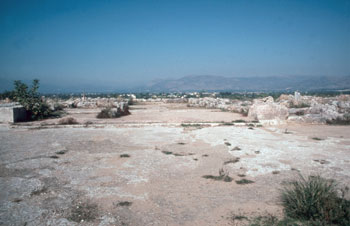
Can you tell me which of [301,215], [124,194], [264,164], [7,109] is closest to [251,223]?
[301,215]

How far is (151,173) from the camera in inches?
261

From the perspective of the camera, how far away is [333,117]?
1664cm

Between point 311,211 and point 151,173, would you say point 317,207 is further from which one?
point 151,173

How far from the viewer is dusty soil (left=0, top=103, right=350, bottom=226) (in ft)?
14.6

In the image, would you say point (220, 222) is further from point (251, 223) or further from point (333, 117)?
point (333, 117)

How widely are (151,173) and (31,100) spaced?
667 inches

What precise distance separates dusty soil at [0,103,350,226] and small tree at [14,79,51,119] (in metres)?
8.15

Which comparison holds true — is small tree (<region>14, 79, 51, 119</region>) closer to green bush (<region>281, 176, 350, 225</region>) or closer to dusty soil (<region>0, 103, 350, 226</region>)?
dusty soil (<region>0, 103, 350, 226</region>)

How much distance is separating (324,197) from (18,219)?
5.25 meters

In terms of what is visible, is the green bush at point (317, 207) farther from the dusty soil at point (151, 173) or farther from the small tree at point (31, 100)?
the small tree at point (31, 100)

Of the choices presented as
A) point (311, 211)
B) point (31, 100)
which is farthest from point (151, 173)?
point (31, 100)

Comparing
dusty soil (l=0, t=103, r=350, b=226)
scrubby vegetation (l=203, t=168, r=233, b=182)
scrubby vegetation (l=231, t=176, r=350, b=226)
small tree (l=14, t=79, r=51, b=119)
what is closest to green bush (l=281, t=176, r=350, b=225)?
scrubby vegetation (l=231, t=176, r=350, b=226)

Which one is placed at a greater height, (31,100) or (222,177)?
(31,100)

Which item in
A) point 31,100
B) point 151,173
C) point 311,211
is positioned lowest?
point 151,173
